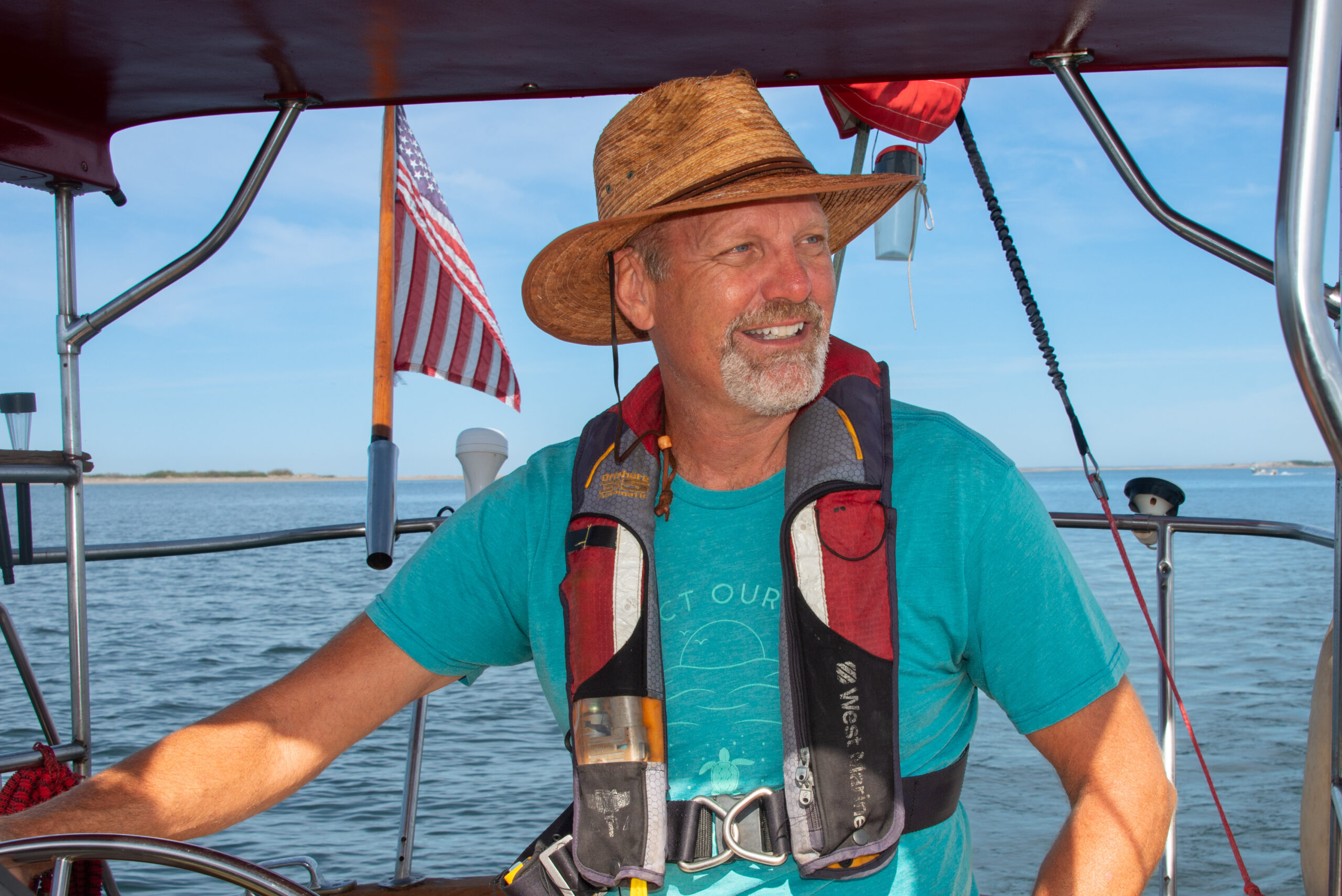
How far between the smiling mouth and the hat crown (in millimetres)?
260

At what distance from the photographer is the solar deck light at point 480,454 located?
3143 mm

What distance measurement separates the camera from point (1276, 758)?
7926 mm

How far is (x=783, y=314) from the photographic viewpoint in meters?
1.77

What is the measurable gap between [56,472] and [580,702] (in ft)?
3.81

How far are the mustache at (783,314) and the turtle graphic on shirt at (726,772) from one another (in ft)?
2.28

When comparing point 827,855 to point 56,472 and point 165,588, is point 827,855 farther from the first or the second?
point 165,588

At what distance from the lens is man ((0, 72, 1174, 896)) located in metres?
1.44

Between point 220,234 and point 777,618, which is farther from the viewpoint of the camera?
point 220,234

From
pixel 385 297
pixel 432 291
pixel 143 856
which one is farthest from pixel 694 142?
pixel 432 291

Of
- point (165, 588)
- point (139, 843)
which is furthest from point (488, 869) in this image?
point (165, 588)

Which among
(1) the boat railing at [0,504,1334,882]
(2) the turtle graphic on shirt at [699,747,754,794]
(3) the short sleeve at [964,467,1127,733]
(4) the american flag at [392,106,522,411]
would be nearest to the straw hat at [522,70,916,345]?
(3) the short sleeve at [964,467,1127,733]

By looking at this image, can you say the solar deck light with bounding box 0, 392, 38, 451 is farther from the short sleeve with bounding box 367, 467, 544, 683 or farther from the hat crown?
the hat crown

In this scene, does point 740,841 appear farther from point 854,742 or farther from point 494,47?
point 494,47

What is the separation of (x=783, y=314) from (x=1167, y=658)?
1.18 m
